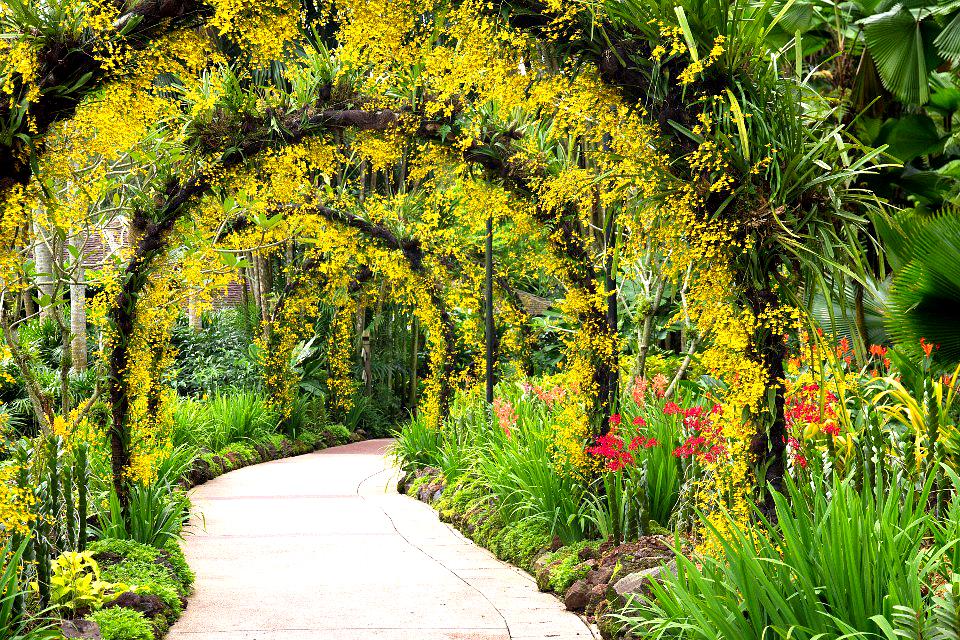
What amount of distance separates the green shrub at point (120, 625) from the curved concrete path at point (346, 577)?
34cm

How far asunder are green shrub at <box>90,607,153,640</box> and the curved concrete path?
0.34 meters

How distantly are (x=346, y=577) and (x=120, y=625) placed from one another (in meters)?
2.22

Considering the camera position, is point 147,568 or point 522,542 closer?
point 147,568

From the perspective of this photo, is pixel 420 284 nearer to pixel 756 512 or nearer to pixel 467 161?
pixel 467 161

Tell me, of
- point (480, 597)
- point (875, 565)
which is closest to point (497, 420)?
point (480, 597)

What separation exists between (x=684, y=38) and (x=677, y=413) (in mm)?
3517

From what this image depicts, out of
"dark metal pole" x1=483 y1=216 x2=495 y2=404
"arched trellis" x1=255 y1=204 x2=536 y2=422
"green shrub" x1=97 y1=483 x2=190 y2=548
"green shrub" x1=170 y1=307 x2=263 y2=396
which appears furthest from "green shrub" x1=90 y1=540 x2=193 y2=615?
"green shrub" x1=170 y1=307 x2=263 y2=396

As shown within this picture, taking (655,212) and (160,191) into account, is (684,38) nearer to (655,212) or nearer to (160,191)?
(655,212)

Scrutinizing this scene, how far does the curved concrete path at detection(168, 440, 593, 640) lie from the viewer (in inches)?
219

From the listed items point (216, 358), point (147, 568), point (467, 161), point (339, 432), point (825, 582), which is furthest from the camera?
point (216, 358)

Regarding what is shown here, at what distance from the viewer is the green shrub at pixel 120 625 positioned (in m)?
4.91

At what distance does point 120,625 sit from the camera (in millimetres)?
4973

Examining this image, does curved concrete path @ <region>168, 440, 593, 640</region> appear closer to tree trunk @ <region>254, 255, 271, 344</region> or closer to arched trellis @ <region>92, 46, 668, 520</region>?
arched trellis @ <region>92, 46, 668, 520</region>

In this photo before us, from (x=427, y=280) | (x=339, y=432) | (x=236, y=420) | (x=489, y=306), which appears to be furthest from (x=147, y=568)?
(x=339, y=432)
